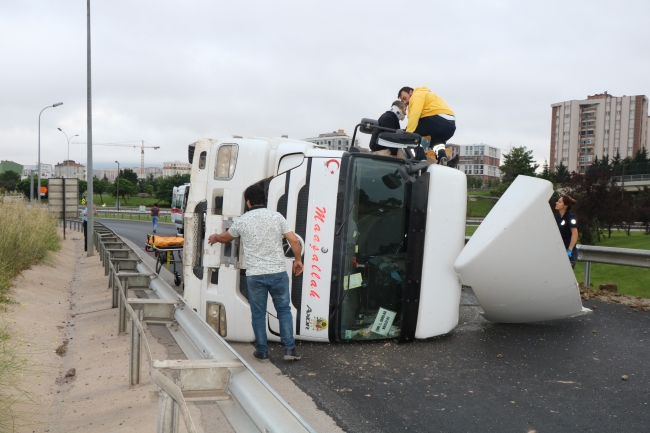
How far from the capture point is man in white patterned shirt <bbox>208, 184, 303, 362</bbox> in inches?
221

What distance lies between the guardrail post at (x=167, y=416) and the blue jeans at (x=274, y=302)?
2721 mm

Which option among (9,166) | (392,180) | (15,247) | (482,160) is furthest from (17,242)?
(482,160)

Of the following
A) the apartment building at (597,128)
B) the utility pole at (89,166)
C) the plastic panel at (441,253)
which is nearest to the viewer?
the plastic panel at (441,253)

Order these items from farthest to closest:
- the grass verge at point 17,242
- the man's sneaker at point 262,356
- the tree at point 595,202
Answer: the tree at point 595,202
the grass verge at point 17,242
the man's sneaker at point 262,356

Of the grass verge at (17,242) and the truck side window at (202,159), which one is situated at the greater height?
the truck side window at (202,159)

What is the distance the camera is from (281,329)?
5.70m

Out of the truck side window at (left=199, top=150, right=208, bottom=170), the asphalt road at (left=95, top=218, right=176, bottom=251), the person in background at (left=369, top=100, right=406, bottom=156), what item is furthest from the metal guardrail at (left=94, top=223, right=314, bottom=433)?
the asphalt road at (left=95, top=218, right=176, bottom=251)

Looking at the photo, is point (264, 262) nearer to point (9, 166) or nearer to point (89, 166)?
point (89, 166)

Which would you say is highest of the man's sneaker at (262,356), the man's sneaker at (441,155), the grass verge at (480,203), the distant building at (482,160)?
the distant building at (482,160)

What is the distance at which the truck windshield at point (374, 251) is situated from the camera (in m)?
5.96

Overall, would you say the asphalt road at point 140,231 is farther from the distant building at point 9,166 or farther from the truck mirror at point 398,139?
the distant building at point 9,166

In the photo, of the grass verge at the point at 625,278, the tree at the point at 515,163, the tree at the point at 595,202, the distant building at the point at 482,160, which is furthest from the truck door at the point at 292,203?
the distant building at the point at 482,160

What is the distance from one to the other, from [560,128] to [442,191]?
427 feet

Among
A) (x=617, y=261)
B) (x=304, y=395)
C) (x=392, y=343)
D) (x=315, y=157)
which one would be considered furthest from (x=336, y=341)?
(x=617, y=261)
